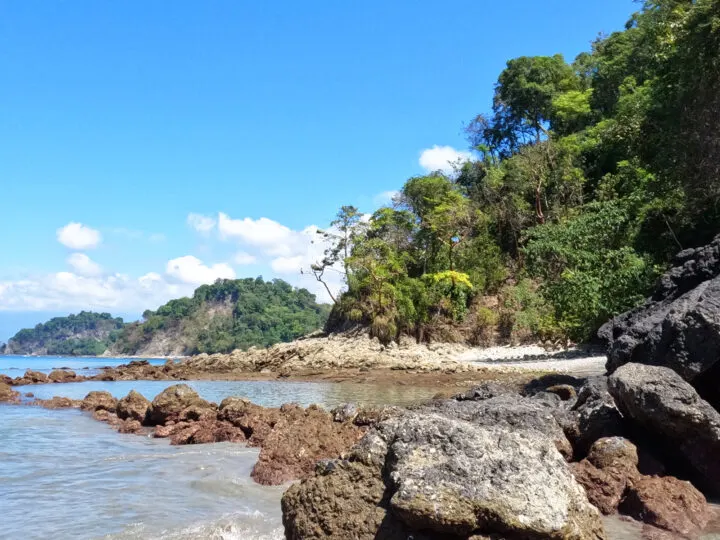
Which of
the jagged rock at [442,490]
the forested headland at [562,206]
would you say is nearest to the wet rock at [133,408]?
the jagged rock at [442,490]

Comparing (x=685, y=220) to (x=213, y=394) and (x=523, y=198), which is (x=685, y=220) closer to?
(x=213, y=394)

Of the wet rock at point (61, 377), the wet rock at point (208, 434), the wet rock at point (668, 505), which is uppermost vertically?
the wet rock at point (61, 377)

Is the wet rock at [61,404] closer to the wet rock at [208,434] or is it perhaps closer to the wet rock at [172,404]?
the wet rock at [172,404]

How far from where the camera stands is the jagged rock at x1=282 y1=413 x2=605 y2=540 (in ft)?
13.5

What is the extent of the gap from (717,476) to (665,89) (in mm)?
14391

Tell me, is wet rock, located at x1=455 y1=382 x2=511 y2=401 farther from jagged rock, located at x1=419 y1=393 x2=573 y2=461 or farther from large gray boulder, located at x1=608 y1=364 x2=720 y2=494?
large gray boulder, located at x1=608 y1=364 x2=720 y2=494

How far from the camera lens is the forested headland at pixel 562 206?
16.6 m

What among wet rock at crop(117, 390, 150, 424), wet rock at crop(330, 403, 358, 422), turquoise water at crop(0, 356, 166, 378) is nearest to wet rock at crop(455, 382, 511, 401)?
wet rock at crop(330, 403, 358, 422)

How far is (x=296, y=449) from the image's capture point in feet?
27.8

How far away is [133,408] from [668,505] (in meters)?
11.9

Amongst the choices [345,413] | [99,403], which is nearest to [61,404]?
[99,403]

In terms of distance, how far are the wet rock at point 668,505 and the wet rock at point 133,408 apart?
425 inches

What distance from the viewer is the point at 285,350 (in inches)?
1286

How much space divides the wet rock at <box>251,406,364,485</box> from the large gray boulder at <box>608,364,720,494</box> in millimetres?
3815
